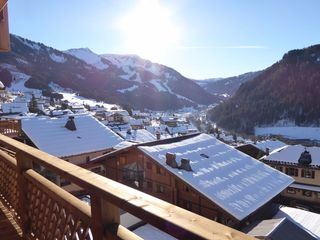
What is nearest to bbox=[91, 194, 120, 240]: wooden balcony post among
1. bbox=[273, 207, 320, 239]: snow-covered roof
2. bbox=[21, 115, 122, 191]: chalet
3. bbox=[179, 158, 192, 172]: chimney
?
bbox=[179, 158, 192, 172]: chimney

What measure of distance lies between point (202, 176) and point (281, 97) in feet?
298

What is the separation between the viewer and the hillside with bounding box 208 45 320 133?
88.6 meters

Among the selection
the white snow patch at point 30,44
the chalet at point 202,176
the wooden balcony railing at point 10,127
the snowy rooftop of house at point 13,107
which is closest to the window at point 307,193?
the chalet at point 202,176

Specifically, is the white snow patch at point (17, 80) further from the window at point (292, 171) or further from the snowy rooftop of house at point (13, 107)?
the window at point (292, 171)

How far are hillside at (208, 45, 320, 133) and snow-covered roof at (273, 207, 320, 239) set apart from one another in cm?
8217

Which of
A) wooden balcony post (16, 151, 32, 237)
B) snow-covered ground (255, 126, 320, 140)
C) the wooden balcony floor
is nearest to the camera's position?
wooden balcony post (16, 151, 32, 237)

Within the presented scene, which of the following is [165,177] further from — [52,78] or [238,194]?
[52,78]

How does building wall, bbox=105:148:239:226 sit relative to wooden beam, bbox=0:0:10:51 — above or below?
below

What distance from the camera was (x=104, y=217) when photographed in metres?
1.42

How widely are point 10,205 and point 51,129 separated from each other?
42.2 ft

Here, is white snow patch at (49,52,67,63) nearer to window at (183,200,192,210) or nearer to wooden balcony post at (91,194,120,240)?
window at (183,200,192,210)

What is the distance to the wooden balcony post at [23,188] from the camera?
8.87ft

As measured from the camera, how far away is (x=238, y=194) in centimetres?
1045

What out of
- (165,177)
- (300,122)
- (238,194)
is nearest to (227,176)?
(238,194)
